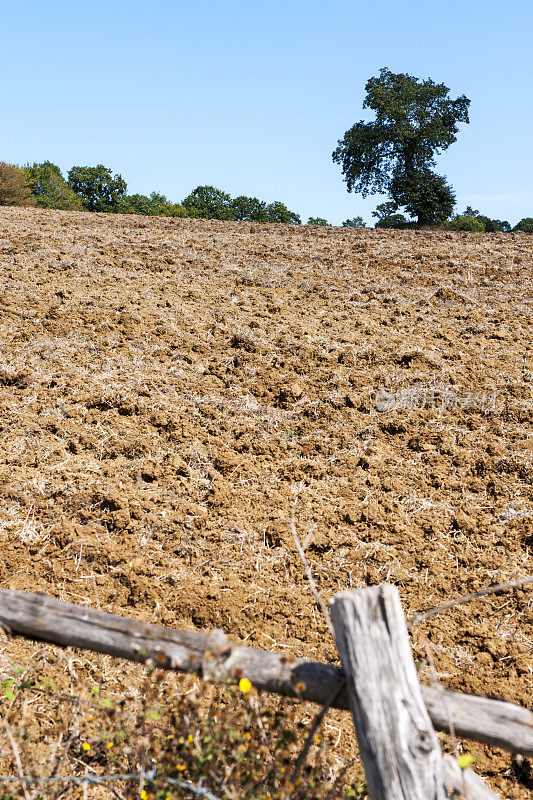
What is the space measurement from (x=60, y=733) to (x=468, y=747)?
6.78ft

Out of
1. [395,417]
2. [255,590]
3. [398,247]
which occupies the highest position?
[398,247]

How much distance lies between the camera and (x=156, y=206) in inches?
1962

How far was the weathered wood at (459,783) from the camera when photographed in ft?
6.10

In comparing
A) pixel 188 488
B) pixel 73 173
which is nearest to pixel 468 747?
pixel 188 488

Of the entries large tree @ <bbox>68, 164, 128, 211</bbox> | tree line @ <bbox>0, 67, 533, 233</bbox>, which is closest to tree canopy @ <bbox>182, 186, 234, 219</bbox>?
large tree @ <bbox>68, 164, 128, 211</bbox>

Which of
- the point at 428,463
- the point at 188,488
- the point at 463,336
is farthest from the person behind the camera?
the point at 463,336

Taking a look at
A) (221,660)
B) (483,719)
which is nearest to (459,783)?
(483,719)

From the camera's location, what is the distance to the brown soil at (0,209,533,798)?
3539mm

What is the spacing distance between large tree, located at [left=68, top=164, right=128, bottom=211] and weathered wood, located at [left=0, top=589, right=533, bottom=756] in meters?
52.8

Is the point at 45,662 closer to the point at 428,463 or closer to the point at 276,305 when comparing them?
the point at 428,463

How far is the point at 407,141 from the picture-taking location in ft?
94.6

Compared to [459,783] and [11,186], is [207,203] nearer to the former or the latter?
[11,186]

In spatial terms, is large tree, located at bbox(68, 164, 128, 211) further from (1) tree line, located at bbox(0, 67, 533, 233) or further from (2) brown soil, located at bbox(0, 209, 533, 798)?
(2) brown soil, located at bbox(0, 209, 533, 798)

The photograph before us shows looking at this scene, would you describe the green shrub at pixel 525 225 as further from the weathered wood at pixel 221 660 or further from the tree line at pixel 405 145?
the weathered wood at pixel 221 660
